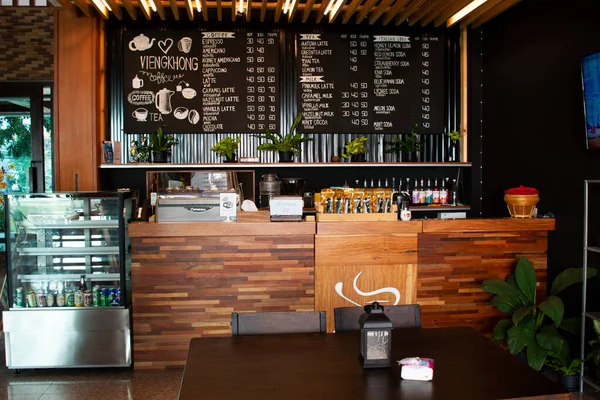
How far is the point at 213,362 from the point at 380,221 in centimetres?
240

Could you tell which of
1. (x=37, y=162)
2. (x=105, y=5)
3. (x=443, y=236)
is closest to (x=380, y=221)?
(x=443, y=236)

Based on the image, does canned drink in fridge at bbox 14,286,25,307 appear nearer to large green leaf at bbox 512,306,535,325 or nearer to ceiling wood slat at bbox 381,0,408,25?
large green leaf at bbox 512,306,535,325

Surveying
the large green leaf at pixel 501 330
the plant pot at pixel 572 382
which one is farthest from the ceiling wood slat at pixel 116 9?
the plant pot at pixel 572 382

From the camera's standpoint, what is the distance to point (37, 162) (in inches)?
306

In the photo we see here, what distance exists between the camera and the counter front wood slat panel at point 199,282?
13.4 ft

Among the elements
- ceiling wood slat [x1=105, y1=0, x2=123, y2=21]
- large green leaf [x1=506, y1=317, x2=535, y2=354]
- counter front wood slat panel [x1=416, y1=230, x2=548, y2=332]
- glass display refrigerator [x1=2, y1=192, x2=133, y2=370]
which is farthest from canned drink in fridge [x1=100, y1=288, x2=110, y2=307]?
large green leaf [x1=506, y1=317, x2=535, y2=354]

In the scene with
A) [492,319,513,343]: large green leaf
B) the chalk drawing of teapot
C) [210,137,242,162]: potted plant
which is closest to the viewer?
[492,319,513,343]: large green leaf

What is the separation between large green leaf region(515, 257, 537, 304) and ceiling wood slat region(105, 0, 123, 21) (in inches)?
168

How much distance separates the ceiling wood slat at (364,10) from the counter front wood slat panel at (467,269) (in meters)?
2.28

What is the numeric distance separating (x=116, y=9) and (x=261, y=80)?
1.59 m

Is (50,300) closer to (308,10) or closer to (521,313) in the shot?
(308,10)

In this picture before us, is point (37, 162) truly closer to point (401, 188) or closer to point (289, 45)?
point (289, 45)

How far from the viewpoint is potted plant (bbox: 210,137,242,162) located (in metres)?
5.32

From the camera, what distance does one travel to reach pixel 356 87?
582 cm
